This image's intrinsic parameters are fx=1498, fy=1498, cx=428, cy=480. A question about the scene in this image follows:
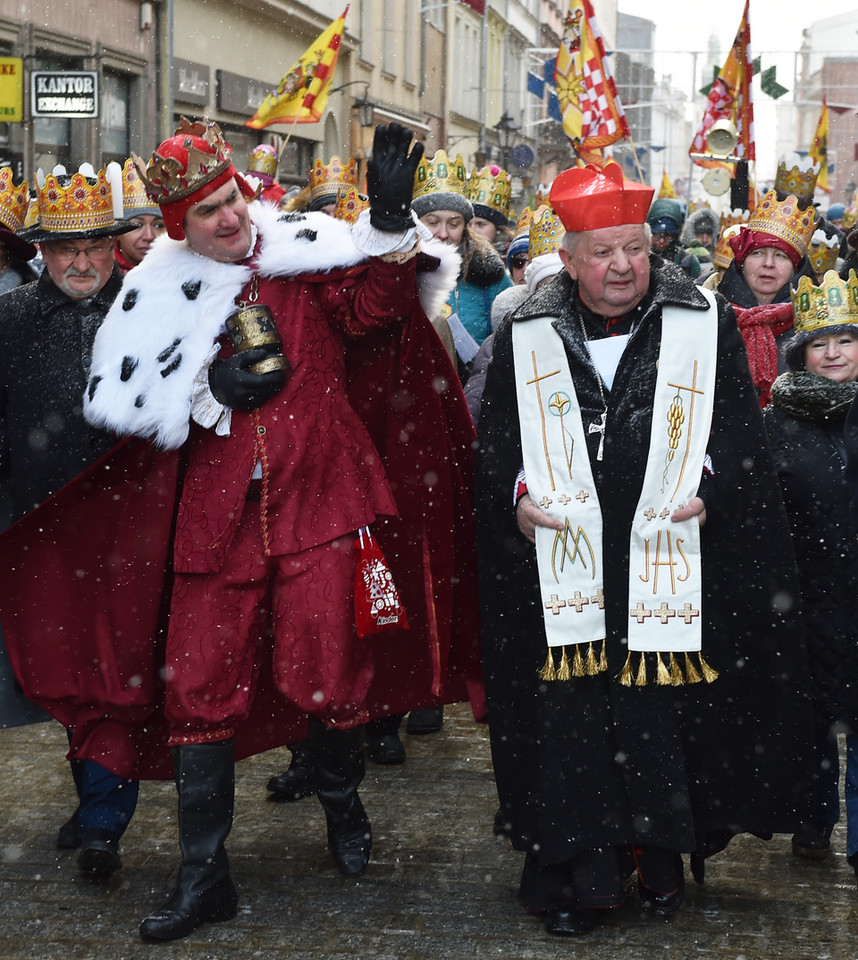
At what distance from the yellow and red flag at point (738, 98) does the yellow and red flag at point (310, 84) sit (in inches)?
147

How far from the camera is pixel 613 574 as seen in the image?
396 centimetres

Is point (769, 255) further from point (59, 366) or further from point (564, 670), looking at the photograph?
point (59, 366)

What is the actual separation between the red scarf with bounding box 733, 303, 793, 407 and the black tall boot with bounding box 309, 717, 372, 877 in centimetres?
225

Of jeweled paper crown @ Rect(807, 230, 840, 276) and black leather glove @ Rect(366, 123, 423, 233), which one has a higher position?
jeweled paper crown @ Rect(807, 230, 840, 276)

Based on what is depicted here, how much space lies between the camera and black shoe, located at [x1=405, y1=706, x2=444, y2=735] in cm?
584

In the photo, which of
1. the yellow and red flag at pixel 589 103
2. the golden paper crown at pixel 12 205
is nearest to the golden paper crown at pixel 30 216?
the golden paper crown at pixel 12 205

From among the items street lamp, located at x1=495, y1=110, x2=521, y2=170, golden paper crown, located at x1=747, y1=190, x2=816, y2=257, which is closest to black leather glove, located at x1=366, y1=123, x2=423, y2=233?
golden paper crown, located at x1=747, y1=190, x2=816, y2=257

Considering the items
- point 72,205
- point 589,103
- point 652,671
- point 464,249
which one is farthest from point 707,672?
point 589,103

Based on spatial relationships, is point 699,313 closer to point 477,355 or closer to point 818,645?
point 818,645

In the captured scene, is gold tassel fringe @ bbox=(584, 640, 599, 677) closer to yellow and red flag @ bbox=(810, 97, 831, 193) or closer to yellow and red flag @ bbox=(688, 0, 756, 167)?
yellow and red flag @ bbox=(688, 0, 756, 167)

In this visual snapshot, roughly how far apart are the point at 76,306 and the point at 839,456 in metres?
2.35

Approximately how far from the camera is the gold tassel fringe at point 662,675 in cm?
391

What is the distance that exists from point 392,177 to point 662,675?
1.47m

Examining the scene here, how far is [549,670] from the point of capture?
3984 mm
